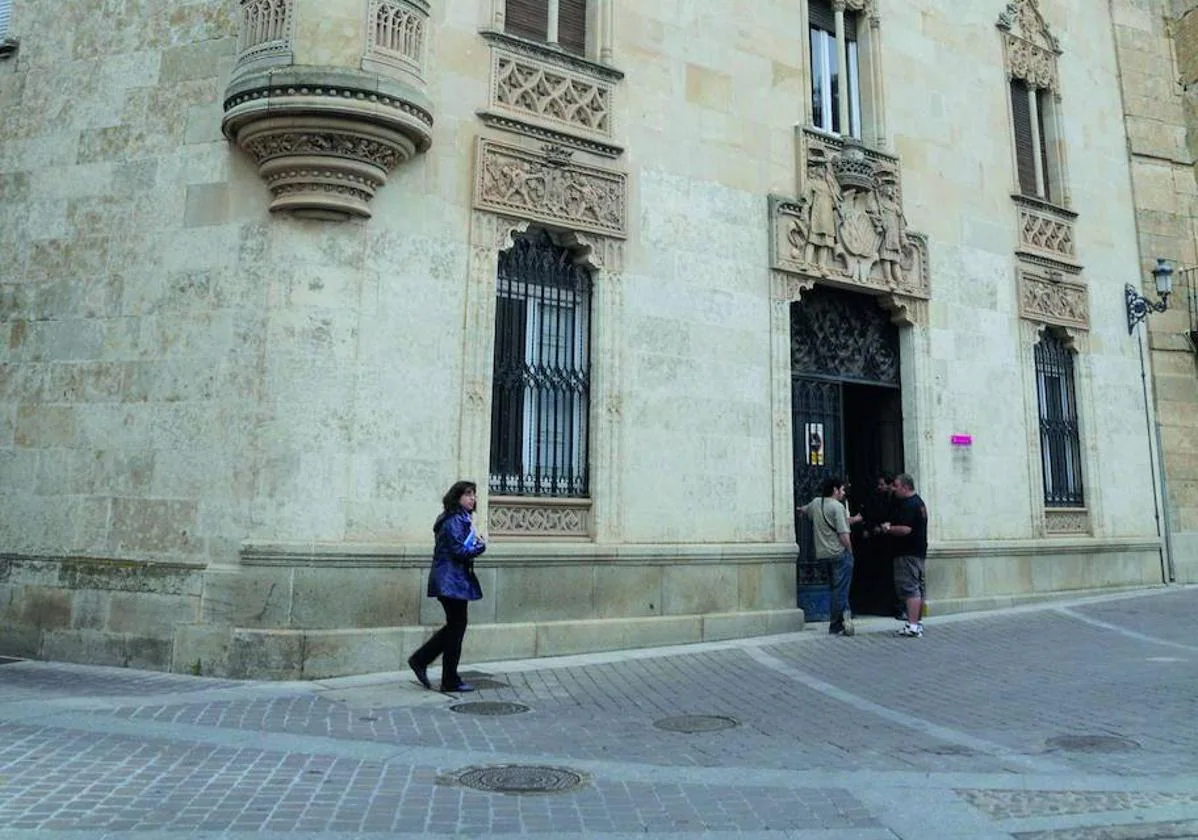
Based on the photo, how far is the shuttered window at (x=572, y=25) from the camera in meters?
12.0

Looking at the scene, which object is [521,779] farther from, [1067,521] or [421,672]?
[1067,521]

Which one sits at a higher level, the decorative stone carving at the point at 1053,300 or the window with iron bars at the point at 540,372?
the decorative stone carving at the point at 1053,300

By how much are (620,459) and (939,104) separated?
8907 mm

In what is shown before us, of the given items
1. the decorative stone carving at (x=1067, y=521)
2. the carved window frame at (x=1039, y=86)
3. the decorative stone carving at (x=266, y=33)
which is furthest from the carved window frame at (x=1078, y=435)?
the decorative stone carving at (x=266, y=33)

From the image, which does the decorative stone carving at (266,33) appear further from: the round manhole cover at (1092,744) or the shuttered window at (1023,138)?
the shuttered window at (1023,138)

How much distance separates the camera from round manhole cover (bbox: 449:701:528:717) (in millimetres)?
7820

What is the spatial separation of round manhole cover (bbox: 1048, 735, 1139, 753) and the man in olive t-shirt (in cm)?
505

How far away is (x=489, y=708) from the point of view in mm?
7965

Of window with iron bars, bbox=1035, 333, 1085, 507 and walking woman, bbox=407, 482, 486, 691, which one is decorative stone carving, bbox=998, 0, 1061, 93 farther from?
walking woman, bbox=407, 482, 486, 691

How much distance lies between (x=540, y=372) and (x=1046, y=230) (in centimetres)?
1066

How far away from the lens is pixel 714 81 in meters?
12.9

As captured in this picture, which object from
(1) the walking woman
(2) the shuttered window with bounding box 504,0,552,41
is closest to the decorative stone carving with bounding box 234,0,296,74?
(2) the shuttered window with bounding box 504,0,552,41

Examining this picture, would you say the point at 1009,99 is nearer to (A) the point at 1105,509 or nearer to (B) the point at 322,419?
(A) the point at 1105,509

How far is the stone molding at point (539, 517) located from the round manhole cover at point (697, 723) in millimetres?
3546
